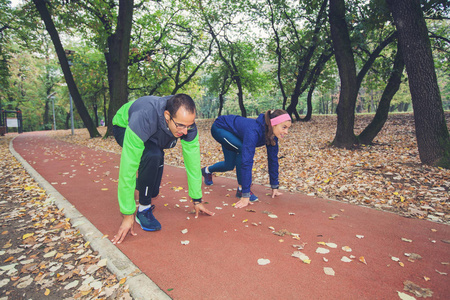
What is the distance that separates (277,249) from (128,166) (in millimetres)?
1817

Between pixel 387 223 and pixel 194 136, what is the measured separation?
2960 millimetres

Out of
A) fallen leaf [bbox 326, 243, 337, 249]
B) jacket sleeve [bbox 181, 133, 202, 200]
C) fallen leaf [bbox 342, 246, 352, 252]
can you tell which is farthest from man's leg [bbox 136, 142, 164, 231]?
fallen leaf [bbox 342, 246, 352, 252]

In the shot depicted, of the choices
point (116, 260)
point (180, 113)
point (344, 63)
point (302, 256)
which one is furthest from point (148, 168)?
point (344, 63)

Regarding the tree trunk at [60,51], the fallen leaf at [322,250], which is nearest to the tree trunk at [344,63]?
the fallen leaf at [322,250]

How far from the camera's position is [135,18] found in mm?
19031

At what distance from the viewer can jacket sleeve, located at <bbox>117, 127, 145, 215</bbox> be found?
→ 248cm

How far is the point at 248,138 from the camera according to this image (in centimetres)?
376

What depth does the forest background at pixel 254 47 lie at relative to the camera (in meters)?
7.90

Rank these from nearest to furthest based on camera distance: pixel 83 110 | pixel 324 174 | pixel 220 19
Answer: pixel 324 174
pixel 83 110
pixel 220 19

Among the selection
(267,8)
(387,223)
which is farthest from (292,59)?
(387,223)

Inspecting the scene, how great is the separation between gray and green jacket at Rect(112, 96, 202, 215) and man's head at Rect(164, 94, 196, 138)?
120 mm

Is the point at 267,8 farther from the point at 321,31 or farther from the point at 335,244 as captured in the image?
the point at 335,244

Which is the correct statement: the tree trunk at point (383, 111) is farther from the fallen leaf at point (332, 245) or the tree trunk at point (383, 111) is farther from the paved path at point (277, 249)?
→ the fallen leaf at point (332, 245)

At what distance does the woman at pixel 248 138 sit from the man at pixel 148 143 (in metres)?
0.88
